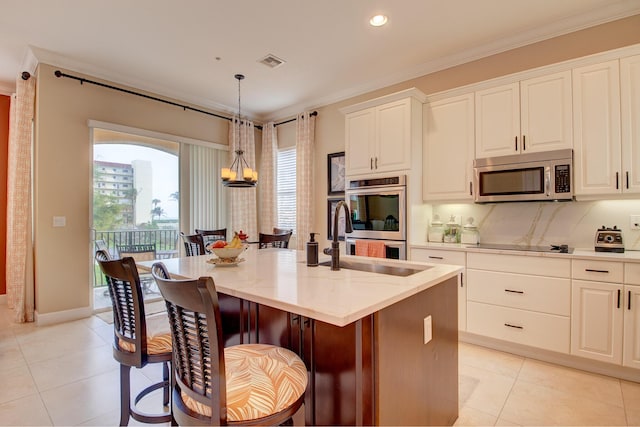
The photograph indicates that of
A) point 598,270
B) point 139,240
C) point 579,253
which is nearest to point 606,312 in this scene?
point 598,270

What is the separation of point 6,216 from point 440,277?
5.66 m

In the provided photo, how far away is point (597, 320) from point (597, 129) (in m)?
1.51

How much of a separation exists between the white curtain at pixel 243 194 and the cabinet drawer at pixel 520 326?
3.64m

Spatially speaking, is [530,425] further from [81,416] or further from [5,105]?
[5,105]

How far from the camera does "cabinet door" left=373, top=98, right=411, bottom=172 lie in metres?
3.38

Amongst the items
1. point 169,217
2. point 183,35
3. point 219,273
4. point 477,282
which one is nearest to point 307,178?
point 169,217

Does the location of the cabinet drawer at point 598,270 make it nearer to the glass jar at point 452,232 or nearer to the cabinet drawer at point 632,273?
the cabinet drawer at point 632,273

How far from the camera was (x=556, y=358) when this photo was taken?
2611 millimetres

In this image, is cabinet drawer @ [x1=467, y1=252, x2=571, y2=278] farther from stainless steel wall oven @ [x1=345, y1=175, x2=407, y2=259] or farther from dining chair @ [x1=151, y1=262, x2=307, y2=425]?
dining chair @ [x1=151, y1=262, x2=307, y2=425]

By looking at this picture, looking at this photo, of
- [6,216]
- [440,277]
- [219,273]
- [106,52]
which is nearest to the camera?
[440,277]

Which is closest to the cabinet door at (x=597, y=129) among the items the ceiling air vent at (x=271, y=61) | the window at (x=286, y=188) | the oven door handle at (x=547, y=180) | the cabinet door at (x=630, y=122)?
the cabinet door at (x=630, y=122)

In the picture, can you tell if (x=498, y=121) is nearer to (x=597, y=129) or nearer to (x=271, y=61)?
(x=597, y=129)

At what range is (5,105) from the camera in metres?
4.38

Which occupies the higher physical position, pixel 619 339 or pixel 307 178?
pixel 307 178
